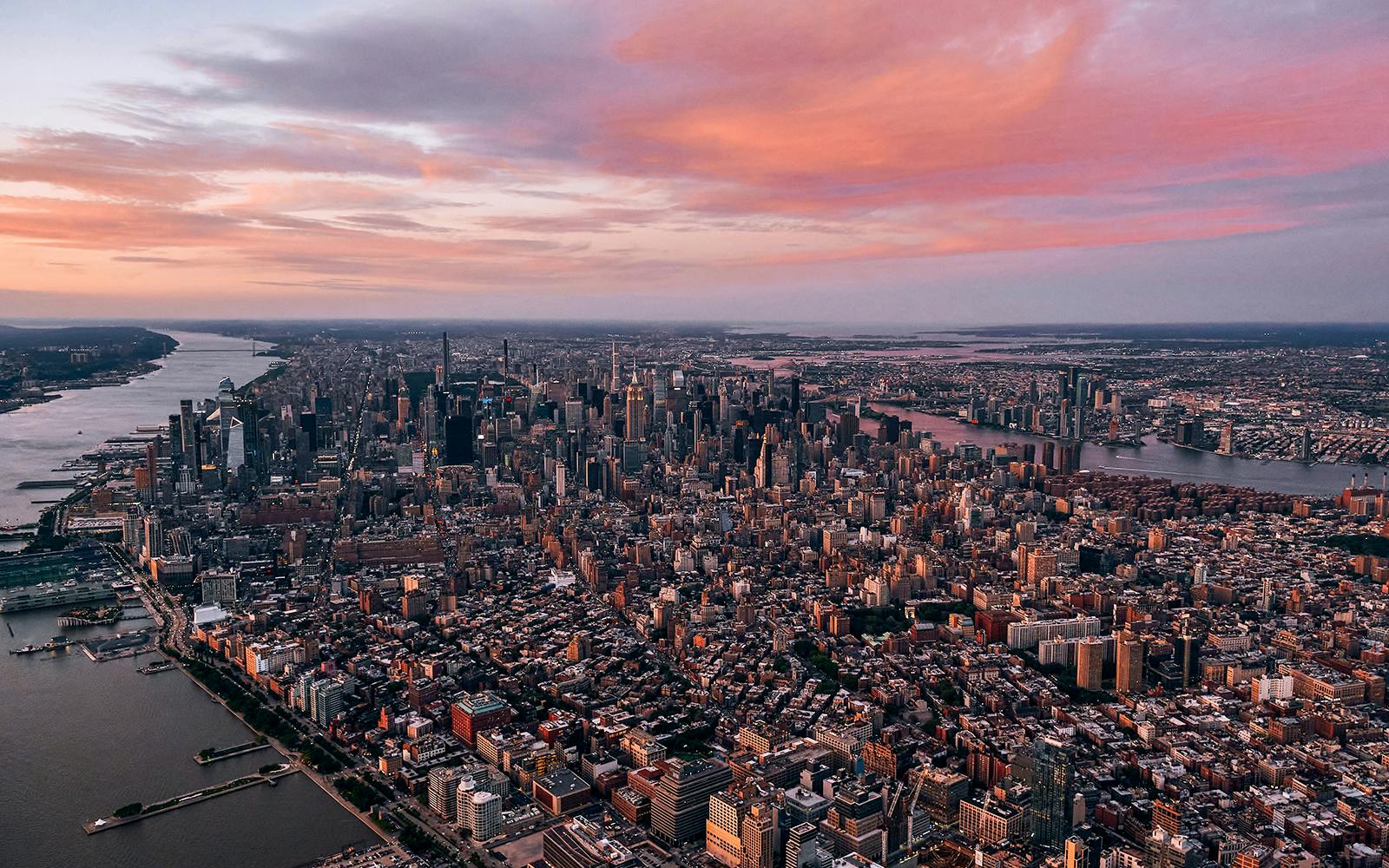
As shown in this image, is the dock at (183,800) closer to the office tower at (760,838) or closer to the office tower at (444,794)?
the office tower at (444,794)

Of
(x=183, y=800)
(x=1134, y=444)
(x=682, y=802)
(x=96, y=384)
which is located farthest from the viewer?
(x=96, y=384)

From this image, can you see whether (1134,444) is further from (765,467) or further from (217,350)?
(217,350)

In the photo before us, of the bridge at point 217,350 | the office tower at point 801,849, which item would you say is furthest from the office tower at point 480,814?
the bridge at point 217,350

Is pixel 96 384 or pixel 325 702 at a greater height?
pixel 96 384

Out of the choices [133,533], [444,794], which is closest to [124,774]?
[444,794]

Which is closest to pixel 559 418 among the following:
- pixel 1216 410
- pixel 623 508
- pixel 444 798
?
pixel 623 508

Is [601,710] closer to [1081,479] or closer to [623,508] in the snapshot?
[623,508]

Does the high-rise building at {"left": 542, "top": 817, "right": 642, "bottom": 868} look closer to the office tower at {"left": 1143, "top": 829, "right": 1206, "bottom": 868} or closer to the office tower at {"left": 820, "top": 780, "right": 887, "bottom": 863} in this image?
the office tower at {"left": 820, "top": 780, "right": 887, "bottom": 863}
